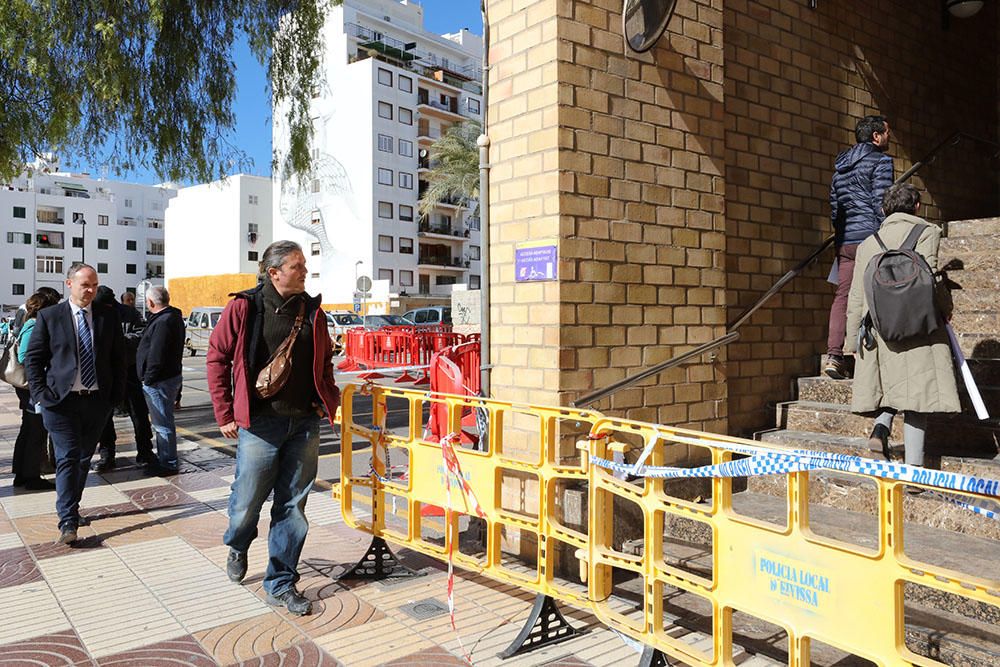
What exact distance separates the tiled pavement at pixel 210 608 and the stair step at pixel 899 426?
262cm

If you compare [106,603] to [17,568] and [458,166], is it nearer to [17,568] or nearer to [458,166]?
[17,568]

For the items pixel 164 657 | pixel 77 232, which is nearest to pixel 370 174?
pixel 77 232

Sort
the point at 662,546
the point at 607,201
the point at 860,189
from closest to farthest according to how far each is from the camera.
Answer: the point at 662,546 → the point at 607,201 → the point at 860,189

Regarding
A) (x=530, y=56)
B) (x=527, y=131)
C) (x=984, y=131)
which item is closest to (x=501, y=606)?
(x=527, y=131)

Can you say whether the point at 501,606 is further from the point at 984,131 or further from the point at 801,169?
the point at 984,131

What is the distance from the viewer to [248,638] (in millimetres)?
3729

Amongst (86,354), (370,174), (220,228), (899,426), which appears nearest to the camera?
(899,426)

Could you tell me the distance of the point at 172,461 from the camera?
7621 millimetres

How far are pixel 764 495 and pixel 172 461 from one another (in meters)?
5.57

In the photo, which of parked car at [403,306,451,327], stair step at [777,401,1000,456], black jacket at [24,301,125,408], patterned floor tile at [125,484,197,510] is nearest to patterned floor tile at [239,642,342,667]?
black jacket at [24,301,125,408]

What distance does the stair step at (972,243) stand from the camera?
20.7 ft

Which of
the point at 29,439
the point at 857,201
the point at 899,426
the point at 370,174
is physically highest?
the point at 370,174

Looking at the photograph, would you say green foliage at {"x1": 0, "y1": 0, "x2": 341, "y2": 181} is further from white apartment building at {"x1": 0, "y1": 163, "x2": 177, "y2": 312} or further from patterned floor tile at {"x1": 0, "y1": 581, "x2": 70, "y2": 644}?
white apartment building at {"x1": 0, "y1": 163, "x2": 177, "y2": 312}

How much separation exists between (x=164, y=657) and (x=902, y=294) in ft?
13.8
